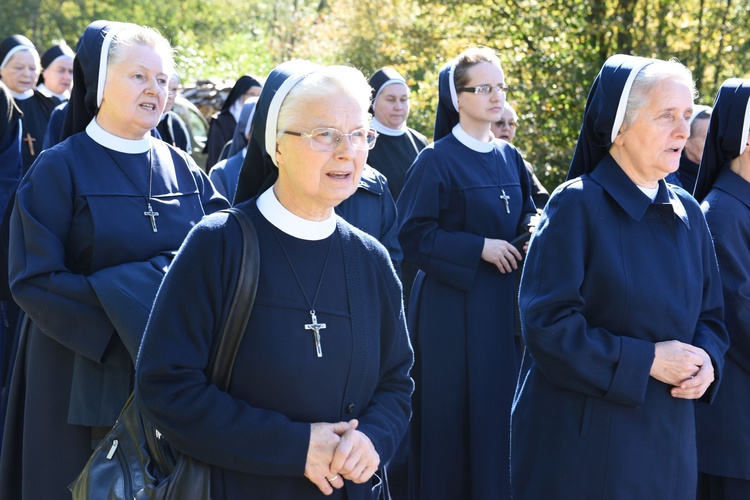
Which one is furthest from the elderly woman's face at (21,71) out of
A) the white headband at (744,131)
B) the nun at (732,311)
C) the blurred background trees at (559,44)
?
the white headband at (744,131)

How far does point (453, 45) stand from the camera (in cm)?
1178

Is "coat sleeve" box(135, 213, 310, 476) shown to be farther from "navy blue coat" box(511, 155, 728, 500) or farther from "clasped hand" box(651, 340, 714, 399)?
"clasped hand" box(651, 340, 714, 399)

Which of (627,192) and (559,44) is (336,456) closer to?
(627,192)

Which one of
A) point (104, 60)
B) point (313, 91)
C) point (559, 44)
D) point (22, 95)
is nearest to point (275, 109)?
point (313, 91)

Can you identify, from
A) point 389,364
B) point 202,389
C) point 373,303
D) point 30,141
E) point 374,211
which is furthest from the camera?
point 30,141

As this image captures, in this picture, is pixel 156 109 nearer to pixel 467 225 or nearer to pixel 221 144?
pixel 467 225

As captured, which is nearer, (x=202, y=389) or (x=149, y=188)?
(x=202, y=389)

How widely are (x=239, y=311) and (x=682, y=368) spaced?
5.04ft

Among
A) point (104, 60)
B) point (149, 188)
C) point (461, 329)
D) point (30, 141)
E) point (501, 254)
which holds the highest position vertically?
point (104, 60)

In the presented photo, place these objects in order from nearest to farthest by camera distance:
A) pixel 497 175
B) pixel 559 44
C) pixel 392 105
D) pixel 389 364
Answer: pixel 389 364 < pixel 497 175 < pixel 392 105 < pixel 559 44

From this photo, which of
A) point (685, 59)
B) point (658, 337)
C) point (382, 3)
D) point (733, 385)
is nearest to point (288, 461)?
point (658, 337)

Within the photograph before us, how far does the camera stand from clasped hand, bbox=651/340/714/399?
3391mm

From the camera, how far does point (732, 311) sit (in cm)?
417

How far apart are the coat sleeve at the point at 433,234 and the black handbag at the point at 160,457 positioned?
8.44 ft
